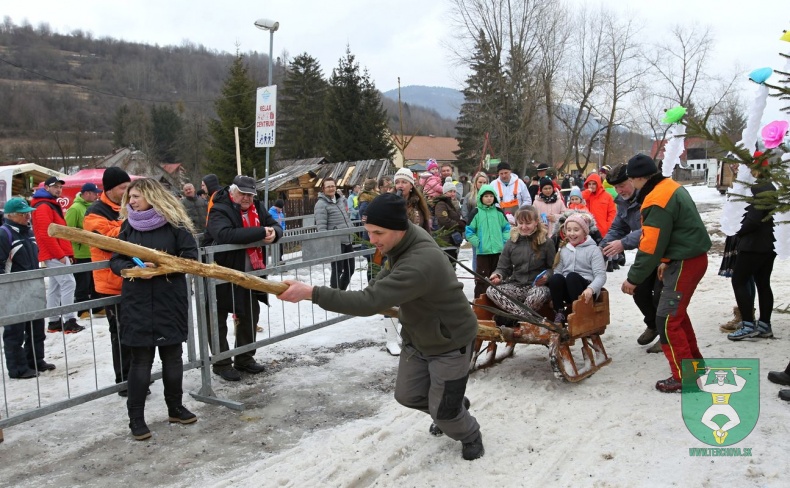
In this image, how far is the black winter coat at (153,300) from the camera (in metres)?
4.55

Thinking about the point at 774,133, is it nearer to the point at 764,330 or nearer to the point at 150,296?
the point at 764,330

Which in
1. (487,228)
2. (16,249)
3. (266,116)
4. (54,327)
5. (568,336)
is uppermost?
(266,116)

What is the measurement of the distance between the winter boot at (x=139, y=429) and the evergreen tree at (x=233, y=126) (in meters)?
30.5

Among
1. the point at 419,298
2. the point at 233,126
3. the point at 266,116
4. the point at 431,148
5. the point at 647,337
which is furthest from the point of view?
the point at 431,148

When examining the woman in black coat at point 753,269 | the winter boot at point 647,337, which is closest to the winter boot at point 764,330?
the woman in black coat at point 753,269

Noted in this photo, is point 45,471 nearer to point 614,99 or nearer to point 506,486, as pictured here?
point 506,486

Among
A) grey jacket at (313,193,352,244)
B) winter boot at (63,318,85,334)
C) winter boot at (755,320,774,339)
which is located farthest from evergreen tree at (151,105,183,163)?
winter boot at (755,320,774,339)

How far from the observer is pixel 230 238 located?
19.2ft

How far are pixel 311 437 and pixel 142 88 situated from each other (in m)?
77.0

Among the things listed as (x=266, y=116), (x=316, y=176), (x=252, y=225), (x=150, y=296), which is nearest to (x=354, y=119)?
(x=316, y=176)

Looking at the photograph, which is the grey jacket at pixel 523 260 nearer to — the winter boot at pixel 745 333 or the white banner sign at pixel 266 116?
the winter boot at pixel 745 333

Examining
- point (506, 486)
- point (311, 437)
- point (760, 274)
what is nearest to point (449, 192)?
point (760, 274)

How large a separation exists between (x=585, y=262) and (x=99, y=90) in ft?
238

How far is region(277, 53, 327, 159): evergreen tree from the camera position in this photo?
158 ft
